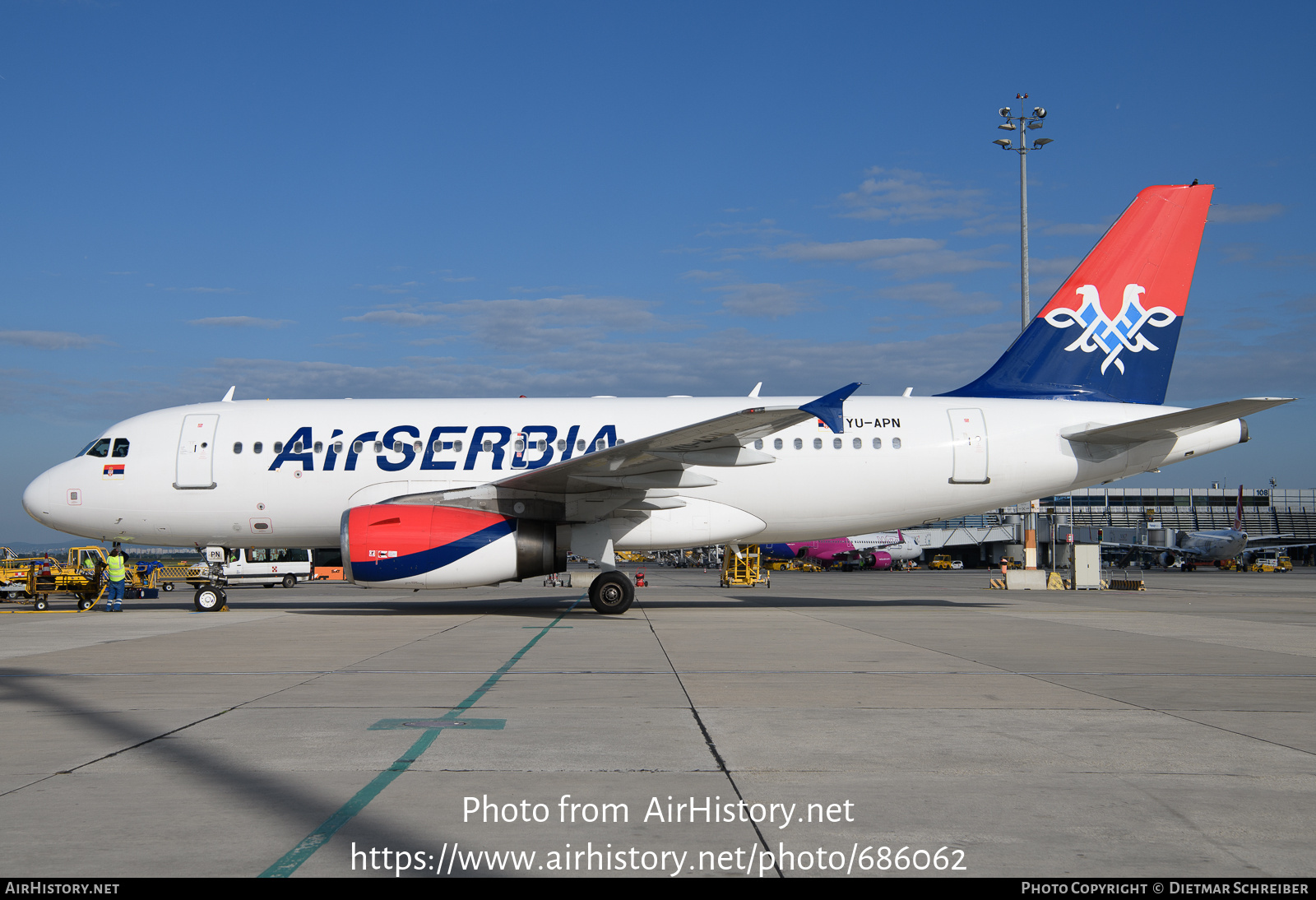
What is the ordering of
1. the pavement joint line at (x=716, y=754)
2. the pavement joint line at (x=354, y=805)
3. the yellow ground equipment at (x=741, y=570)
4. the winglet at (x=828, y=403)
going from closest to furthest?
the pavement joint line at (x=354, y=805) < the pavement joint line at (x=716, y=754) < the winglet at (x=828, y=403) < the yellow ground equipment at (x=741, y=570)

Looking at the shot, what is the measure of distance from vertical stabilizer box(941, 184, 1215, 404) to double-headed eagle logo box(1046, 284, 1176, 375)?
16mm

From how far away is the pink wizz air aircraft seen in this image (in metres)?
68.3

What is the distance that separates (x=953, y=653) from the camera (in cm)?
1093

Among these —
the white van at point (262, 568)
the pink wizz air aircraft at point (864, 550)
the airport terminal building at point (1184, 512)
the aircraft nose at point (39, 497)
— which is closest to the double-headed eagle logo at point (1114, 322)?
the aircraft nose at point (39, 497)

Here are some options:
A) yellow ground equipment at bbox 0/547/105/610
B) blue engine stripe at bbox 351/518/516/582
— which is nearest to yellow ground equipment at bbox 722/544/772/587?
yellow ground equipment at bbox 0/547/105/610

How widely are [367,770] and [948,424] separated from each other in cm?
1408

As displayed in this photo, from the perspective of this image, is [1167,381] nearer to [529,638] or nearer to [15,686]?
[529,638]

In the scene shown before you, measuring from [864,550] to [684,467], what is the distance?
56.4 metres

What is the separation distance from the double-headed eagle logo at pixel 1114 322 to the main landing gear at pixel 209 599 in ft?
55.4

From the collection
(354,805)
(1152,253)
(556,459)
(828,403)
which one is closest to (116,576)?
(556,459)

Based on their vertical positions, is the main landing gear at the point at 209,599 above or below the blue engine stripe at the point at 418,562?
below

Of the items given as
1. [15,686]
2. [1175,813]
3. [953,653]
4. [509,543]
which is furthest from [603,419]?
[1175,813]

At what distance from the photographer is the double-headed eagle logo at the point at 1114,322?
1802 cm

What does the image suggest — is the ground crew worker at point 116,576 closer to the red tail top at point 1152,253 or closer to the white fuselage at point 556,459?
the white fuselage at point 556,459
